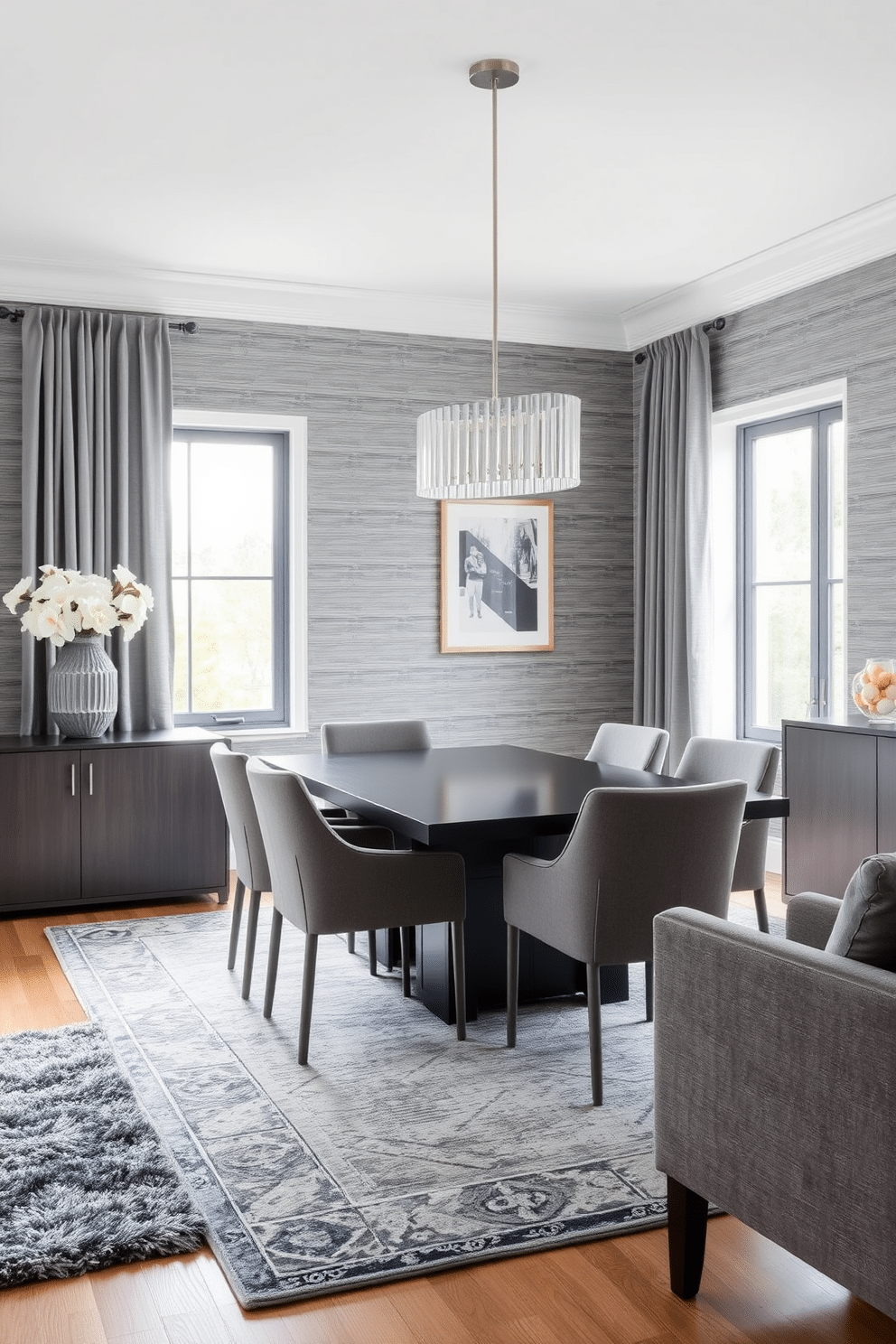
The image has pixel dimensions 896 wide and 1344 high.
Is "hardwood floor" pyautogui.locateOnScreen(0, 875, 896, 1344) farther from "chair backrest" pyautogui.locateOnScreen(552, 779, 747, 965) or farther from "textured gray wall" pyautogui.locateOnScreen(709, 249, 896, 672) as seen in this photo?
"textured gray wall" pyautogui.locateOnScreen(709, 249, 896, 672)

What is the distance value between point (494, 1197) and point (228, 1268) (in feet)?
1.80

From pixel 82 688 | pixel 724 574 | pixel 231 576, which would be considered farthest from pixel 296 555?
pixel 724 574

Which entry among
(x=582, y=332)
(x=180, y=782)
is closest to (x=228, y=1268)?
(x=180, y=782)

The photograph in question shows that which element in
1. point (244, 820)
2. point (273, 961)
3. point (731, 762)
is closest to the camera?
point (273, 961)

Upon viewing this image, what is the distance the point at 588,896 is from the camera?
2.91m

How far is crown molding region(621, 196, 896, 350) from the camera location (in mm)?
4816

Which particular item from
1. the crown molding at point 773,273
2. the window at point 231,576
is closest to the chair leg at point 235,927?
the window at point 231,576

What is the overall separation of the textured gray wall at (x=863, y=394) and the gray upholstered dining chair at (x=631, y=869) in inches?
89.1

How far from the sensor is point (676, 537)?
238 inches

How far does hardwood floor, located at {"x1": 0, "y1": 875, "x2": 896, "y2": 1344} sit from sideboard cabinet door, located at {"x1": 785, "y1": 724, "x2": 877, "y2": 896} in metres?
2.52

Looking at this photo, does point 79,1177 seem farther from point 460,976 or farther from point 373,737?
point 373,737

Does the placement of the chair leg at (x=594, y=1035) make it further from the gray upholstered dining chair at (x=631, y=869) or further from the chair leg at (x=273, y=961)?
the chair leg at (x=273, y=961)

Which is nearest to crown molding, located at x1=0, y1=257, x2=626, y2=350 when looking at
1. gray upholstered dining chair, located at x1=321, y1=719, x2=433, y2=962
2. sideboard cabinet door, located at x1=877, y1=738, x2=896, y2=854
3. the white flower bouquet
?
the white flower bouquet

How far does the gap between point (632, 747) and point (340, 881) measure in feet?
5.53
